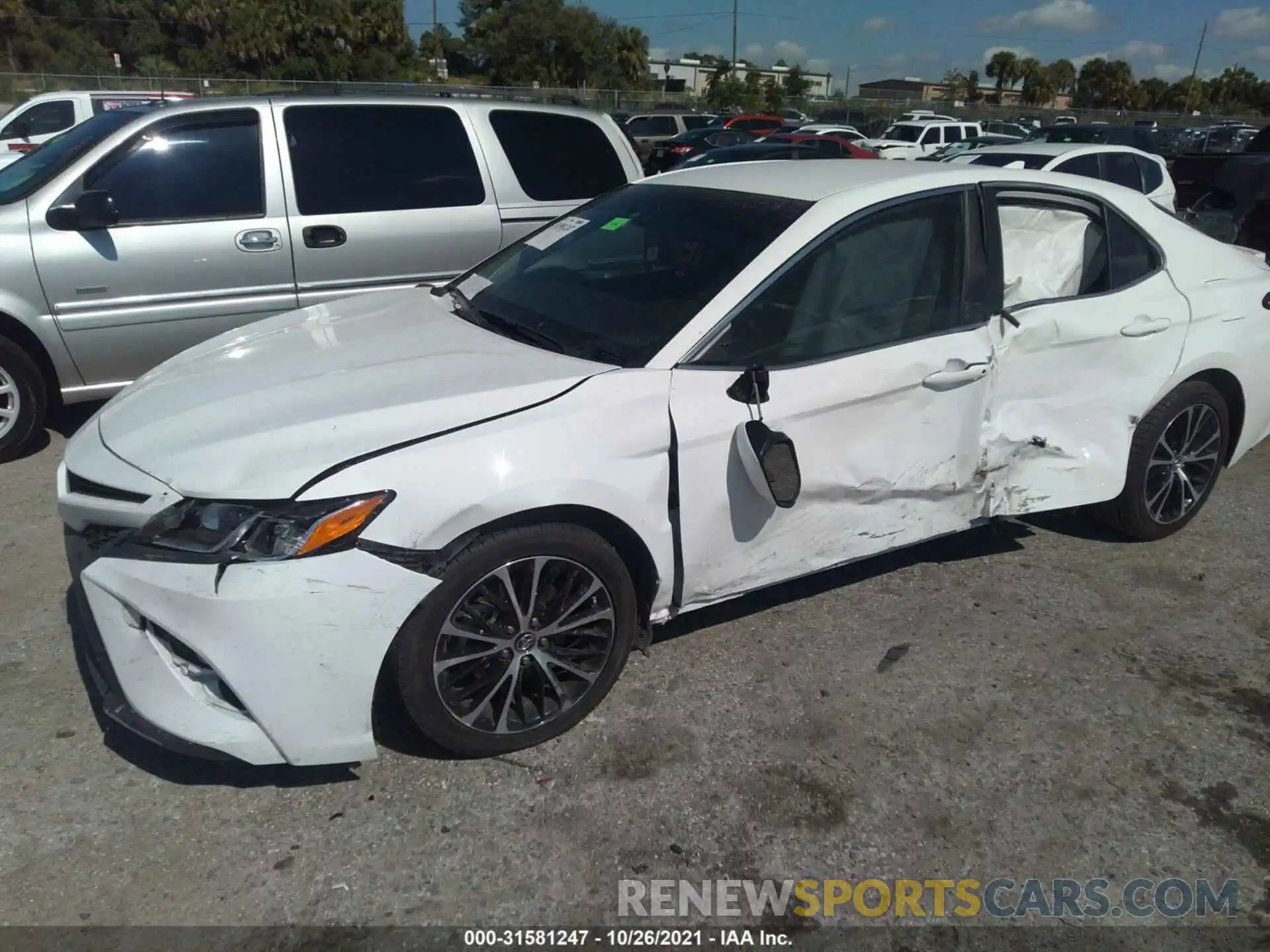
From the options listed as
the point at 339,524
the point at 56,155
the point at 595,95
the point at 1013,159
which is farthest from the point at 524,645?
the point at 595,95

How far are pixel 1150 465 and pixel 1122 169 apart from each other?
774cm

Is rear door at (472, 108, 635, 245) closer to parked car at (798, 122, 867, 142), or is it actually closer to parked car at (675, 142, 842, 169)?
parked car at (675, 142, 842, 169)

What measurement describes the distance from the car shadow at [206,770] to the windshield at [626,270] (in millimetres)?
1486

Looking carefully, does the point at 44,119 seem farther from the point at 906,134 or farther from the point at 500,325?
the point at 906,134

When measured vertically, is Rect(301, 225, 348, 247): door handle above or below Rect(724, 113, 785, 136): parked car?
above

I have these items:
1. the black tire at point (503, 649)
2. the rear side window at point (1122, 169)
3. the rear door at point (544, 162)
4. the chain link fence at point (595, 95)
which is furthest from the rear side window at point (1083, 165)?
the chain link fence at point (595, 95)

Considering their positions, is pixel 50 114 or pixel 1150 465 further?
pixel 50 114

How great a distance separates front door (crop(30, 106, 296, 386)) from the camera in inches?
193

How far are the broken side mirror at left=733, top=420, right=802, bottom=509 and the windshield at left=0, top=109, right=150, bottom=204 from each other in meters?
4.16

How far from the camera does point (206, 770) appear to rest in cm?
279

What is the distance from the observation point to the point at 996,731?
3.04 metres

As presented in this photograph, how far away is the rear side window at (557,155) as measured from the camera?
19.7 ft

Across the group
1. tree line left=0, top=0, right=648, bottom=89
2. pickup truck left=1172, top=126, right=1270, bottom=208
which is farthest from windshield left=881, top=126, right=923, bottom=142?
tree line left=0, top=0, right=648, bottom=89

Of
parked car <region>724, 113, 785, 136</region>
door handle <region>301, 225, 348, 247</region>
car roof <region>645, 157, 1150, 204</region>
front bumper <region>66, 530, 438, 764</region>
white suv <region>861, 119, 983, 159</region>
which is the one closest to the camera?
front bumper <region>66, 530, 438, 764</region>
